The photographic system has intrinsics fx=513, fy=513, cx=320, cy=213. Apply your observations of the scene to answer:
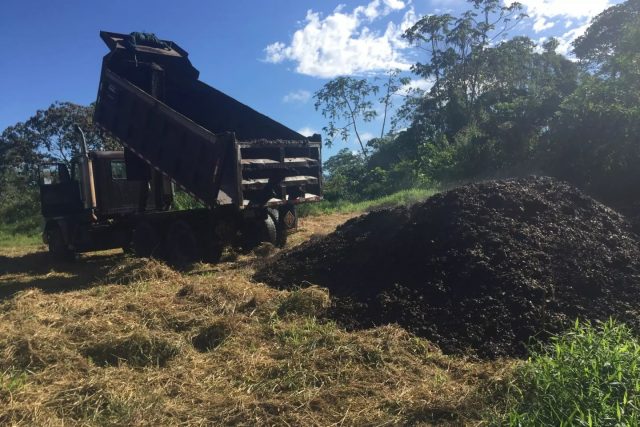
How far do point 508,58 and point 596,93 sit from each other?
62.5 feet

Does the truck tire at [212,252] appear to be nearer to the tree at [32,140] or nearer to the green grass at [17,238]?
the green grass at [17,238]

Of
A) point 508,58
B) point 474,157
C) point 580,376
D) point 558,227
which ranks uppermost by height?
point 508,58

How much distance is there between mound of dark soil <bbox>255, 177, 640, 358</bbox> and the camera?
5.02 meters

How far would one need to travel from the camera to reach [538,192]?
768 cm

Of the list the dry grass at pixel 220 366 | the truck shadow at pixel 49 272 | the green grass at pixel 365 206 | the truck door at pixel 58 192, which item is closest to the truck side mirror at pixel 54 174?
the truck door at pixel 58 192

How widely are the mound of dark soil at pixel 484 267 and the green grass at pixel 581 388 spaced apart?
900 millimetres

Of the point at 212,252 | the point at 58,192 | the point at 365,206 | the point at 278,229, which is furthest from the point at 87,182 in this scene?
the point at 365,206

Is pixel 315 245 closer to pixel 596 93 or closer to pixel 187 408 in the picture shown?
pixel 187 408

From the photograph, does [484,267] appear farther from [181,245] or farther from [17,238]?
[17,238]

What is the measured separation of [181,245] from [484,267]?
5.89 metres

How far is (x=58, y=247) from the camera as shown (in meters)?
11.7

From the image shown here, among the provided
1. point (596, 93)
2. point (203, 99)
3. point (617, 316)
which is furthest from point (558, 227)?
point (203, 99)

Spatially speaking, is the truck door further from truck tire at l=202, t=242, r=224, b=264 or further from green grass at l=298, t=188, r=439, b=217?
green grass at l=298, t=188, r=439, b=217

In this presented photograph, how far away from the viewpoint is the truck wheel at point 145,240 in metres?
10.0
